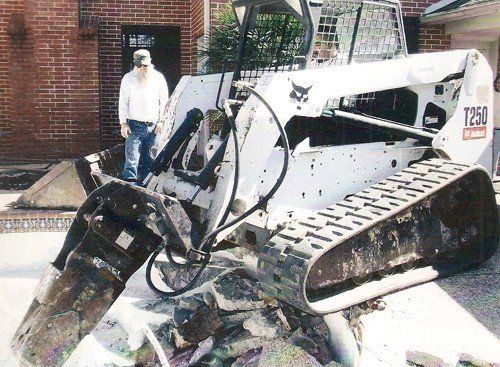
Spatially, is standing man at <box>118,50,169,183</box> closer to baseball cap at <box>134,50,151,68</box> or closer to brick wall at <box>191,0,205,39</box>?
baseball cap at <box>134,50,151,68</box>

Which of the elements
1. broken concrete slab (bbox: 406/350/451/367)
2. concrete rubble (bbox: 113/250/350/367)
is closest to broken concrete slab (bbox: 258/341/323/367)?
concrete rubble (bbox: 113/250/350/367)

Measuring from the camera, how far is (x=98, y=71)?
10.9m

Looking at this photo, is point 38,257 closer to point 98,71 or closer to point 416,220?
point 416,220

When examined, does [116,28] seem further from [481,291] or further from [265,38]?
[481,291]

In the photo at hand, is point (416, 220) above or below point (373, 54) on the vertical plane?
below

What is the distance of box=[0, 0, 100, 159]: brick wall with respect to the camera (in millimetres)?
10648

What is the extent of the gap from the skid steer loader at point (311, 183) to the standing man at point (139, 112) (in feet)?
8.53

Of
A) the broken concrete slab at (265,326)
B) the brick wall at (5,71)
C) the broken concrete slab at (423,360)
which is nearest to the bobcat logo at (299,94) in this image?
the broken concrete slab at (265,326)

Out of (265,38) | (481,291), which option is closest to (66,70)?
(265,38)

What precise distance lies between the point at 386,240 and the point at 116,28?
347 inches

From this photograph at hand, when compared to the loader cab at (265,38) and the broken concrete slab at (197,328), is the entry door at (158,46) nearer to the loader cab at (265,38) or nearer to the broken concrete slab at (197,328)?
the loader cab at (265,38)

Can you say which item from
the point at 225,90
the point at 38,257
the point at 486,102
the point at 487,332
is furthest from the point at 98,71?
the point at 487,332

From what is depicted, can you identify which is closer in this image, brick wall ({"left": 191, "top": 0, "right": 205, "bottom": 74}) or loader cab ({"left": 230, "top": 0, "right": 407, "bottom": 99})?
loader cab ({"left": 230, "top": 0, "right": 407, "bottom": 99})

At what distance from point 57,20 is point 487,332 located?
30.2ft
